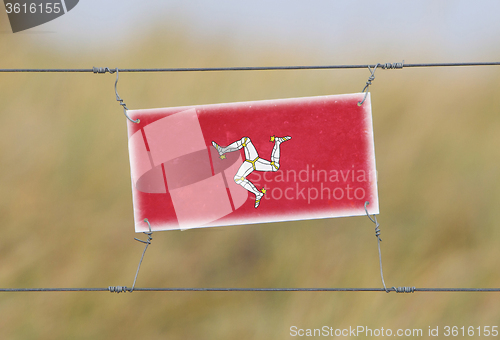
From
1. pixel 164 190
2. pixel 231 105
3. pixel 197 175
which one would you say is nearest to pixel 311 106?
pixel 231 105

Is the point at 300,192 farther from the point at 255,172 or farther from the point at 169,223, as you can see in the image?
the point at 169,223

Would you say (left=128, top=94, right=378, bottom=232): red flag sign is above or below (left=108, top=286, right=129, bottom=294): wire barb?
above

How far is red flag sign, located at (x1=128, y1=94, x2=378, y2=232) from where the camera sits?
62.4 inches

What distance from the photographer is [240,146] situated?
5.24ft

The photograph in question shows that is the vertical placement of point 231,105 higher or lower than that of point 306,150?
higher

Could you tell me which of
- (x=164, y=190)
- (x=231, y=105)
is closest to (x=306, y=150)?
(x=231, y=105)

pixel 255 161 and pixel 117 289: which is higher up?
pixel 255 161

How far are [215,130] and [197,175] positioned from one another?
0.20 m

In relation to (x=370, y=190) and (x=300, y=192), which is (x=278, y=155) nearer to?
(x=300, y=192)

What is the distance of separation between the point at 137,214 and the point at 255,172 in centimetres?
51

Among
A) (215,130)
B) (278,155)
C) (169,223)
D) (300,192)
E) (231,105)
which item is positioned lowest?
(169,223)

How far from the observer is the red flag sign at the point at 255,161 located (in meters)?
1.58

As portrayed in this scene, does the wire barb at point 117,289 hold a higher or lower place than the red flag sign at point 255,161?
lower

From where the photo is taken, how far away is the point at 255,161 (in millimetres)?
1592
